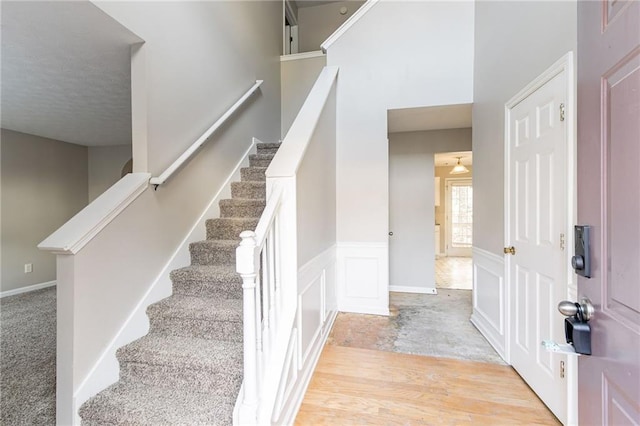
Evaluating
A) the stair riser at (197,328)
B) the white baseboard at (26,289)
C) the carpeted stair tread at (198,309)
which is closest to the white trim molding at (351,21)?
the carpeted stair tread at (198,309)

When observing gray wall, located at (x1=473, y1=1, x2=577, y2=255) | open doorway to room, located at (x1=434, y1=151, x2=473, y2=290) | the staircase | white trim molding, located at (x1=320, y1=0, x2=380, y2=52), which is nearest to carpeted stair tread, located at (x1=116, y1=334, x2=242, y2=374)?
the staircase

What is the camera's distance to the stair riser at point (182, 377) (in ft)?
4.79

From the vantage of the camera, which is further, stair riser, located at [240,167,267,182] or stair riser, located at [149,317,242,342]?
stair riser, located at [240,167,267,182]

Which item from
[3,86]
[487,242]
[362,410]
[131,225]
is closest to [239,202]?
[131,225]

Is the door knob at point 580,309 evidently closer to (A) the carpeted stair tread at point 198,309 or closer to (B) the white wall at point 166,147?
(A) the carpeted stair tread at point 198,309

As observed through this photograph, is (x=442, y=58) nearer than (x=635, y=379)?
No

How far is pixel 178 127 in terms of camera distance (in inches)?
85.4

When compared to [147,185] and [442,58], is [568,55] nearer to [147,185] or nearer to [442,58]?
[442,58]

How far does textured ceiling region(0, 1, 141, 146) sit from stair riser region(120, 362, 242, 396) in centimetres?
199

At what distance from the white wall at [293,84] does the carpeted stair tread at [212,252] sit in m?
2.52

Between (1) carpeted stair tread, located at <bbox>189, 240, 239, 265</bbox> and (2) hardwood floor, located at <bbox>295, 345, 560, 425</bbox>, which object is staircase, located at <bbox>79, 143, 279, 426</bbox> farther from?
(2) hardwood floor, located at <bbox>295, 345, 560, 425</bbox>

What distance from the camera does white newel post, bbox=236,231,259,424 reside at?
111 cm

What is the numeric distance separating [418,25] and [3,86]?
3959 millimetres

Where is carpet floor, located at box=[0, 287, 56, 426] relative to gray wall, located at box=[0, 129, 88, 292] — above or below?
below
